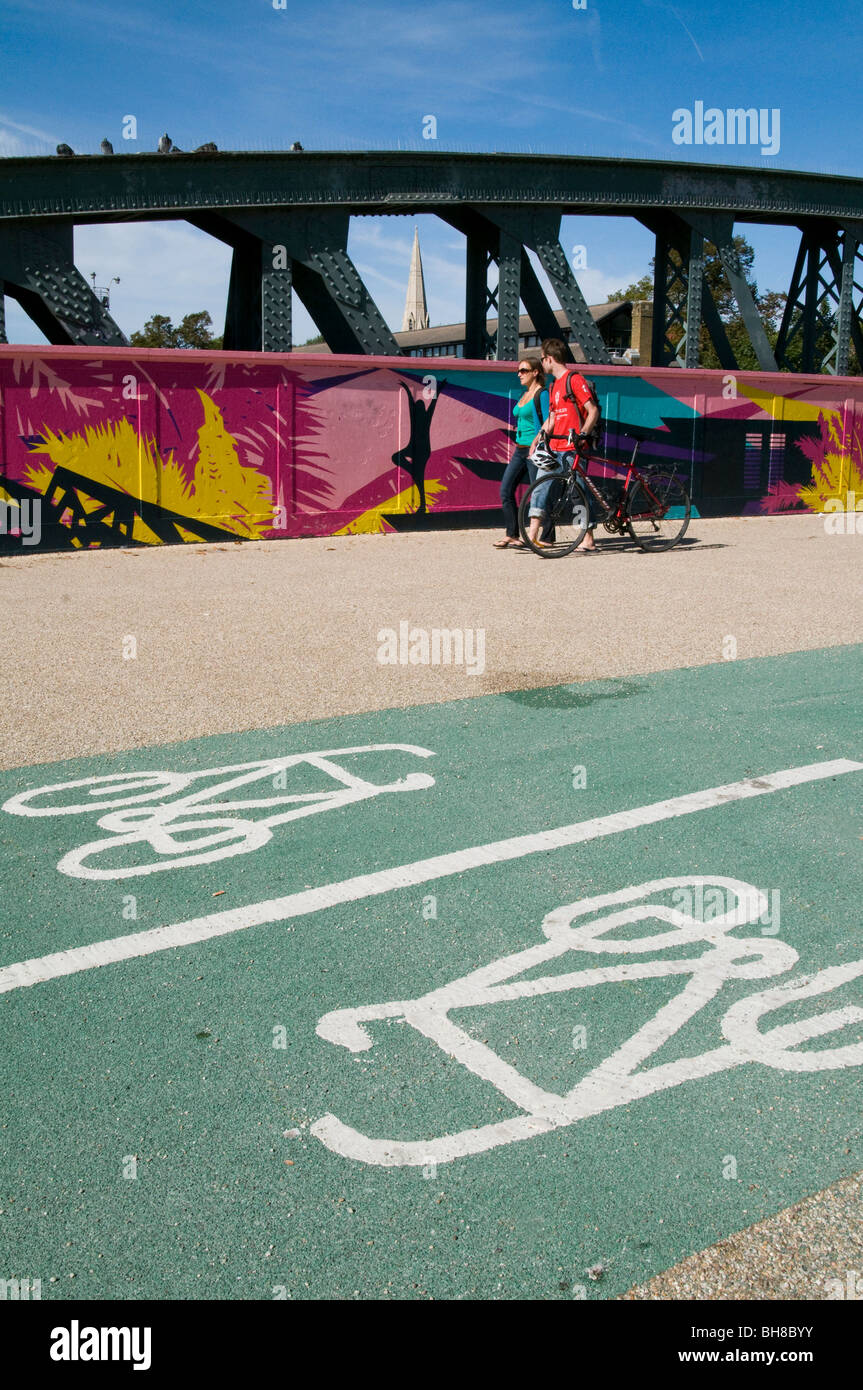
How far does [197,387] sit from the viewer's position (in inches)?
546

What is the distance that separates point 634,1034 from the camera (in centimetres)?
301

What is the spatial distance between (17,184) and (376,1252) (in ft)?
55.1

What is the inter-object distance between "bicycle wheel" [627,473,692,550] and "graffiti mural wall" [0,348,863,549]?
2.70 metres

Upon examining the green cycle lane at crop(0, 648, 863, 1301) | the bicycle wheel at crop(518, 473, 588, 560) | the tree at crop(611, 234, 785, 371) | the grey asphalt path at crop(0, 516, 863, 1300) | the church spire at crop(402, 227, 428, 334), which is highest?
the church spire at crop(402, 227, 428, 334)

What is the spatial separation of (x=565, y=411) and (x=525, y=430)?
2.46 ft

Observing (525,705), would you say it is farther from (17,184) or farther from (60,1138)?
(17,184)

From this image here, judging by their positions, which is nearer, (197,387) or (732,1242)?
(732,1242)

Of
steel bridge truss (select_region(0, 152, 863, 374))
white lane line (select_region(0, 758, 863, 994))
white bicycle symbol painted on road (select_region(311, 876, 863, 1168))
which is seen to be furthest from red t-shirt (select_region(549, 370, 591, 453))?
white bicycle symbol painted on road (select_region(311, 876, 863, 1168))

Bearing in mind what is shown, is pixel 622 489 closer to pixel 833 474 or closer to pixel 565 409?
pixel 565 409

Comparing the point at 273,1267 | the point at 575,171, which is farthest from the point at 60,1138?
the point at 575,171

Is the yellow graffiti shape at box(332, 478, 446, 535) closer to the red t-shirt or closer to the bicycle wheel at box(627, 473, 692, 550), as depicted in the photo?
the bicycle wheel at box(627, 473, 692, 550)

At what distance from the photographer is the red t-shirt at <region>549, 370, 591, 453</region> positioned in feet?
41.1
